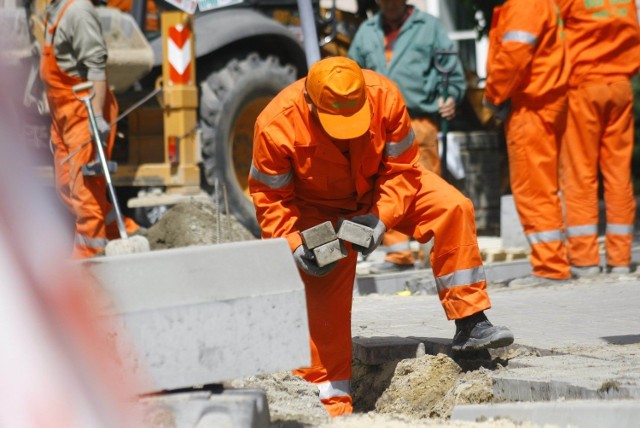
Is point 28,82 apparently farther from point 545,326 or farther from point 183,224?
point 545,326

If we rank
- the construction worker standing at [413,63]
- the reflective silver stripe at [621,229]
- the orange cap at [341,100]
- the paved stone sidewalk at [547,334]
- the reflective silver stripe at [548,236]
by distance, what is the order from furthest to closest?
the construction worker standing at [413,63] < the reflective silver stripe at [621,229] < the reflective silver stripe at [548,236] < the orange cap at [341,100] < the paved stone sidewalk at [547,334]

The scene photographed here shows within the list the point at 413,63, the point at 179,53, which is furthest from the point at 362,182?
the point at 179,53

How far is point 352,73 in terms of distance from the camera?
16.2ft

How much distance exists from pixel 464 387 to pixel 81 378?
6.98 ft

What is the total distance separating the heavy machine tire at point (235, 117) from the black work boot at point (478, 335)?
15.1 ft

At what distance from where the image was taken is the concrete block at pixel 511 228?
389 inches

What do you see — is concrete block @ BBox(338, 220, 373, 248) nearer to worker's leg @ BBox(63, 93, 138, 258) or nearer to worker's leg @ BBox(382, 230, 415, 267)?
worker's leg @ BBox(382, 230, 415, 267)

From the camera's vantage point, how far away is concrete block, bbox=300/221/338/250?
4941mm

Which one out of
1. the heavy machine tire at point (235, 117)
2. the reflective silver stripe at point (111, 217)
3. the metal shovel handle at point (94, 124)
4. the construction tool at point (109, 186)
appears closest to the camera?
the construction tool at point (109, 186)

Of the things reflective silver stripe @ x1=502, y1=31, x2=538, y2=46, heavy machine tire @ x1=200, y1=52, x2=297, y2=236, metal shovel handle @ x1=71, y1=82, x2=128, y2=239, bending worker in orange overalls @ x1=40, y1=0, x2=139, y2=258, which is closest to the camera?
reflective silver stripe @ x1=502, y1=31, x2=538, y2=46

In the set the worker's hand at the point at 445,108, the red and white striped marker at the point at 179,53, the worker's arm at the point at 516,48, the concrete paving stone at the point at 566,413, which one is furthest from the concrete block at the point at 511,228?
the concrete paving stone at the point at 566,413

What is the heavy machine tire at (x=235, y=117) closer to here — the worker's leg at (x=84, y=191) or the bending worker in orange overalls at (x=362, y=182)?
the worker's leg at (x=84, y=191)

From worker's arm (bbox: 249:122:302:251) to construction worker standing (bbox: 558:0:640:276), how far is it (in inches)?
128

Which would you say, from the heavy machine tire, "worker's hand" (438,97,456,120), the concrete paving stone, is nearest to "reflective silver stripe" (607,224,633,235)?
"worker's hand" (438,97,456,120)
